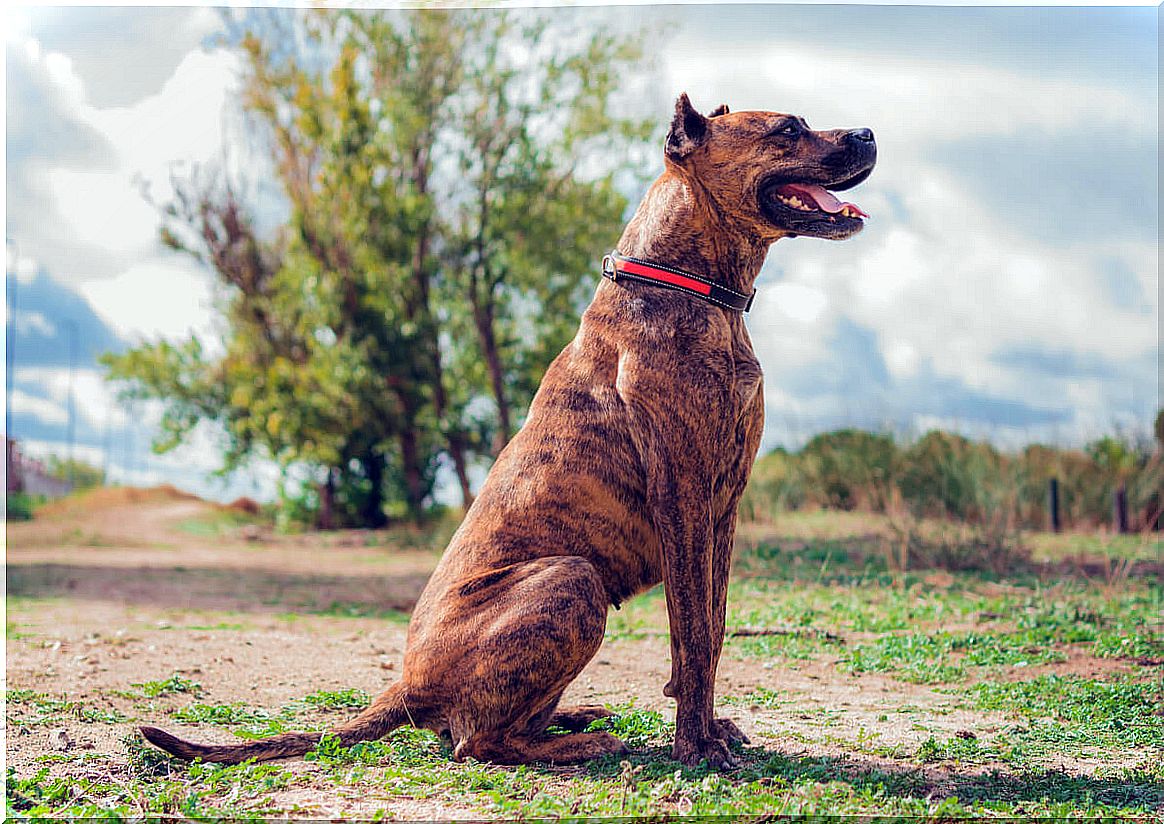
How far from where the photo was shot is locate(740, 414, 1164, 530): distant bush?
11.9m

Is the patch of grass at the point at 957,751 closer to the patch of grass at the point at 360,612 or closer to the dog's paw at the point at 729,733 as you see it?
the dog's paw at the point at 729,733

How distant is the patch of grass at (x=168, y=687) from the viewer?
5.62m

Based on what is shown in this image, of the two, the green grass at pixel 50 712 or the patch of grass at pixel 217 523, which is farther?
the patch of grass at pixel 217 523

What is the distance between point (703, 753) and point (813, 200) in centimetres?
212

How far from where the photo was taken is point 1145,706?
5.45 metres

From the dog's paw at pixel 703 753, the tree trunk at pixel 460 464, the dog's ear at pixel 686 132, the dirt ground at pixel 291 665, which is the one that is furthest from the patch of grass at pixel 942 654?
the tree trunk at pixel 460 464

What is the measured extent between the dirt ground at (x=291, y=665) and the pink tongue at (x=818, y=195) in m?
2.25

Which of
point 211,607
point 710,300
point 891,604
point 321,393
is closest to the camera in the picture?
point 710,300

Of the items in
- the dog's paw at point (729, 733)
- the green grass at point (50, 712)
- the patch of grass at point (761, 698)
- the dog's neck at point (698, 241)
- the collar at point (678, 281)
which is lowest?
the green grass at point (50, 712)

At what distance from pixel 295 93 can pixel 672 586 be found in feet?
54.9

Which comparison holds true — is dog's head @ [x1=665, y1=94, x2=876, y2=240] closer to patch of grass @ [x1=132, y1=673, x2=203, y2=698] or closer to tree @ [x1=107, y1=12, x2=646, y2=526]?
patch of grass @ [x1=132, y1=673, x2=203, y2=698]

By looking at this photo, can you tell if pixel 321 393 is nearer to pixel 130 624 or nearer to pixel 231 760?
pixel 130 624

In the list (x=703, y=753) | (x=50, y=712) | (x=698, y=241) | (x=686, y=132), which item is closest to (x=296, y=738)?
(x=703, y=753)

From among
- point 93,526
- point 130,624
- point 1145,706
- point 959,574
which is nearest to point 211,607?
point 130,624
